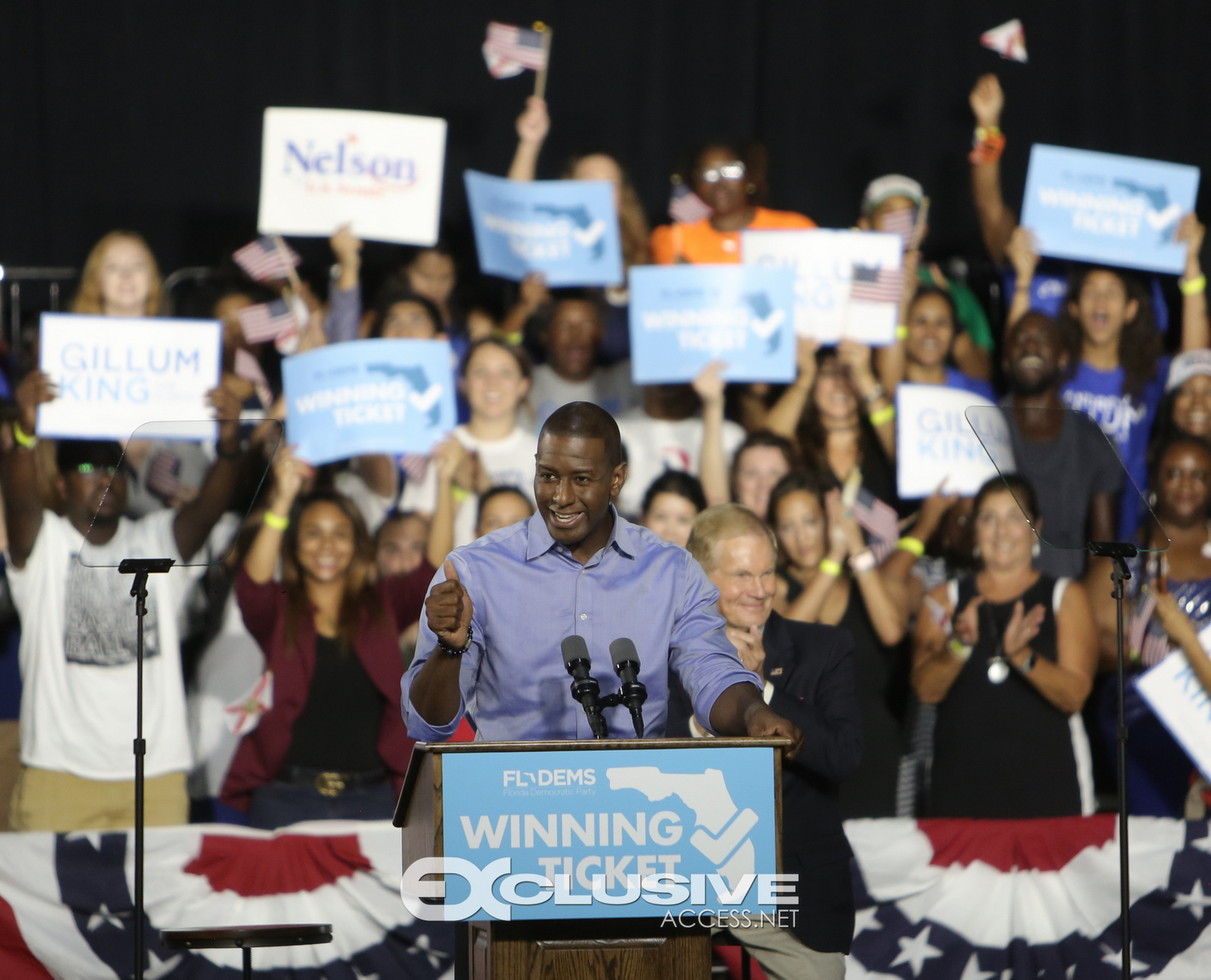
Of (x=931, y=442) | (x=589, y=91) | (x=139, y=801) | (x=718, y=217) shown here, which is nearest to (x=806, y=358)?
(x=931, y=442)

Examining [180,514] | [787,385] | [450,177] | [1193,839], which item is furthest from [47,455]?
[1193,839]

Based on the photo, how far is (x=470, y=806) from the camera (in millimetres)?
1932

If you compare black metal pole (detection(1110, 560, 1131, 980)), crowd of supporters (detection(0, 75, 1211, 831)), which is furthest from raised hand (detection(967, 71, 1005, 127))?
black metal pole (detection(1110, 560, 1131, 980))

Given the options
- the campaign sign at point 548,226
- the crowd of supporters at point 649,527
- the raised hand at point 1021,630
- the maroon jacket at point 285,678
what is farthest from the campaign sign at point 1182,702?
the campaign sign at point 548,226

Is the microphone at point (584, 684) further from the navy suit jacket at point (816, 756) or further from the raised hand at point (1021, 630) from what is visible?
the raised hand at point (1021, 630)

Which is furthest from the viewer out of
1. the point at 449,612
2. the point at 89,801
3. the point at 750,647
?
the point at 89,801

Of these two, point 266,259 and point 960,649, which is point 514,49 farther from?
point 960,649

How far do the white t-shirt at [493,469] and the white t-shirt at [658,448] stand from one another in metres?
0.36

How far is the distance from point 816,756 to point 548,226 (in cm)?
287

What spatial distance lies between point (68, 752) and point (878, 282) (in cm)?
316

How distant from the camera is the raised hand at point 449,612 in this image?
2.06 m

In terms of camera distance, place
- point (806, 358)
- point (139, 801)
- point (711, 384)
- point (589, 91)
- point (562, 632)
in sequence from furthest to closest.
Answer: point (589, 91)
point (806, 358)
point (711, 384)
point (139, 801)
point (562, 632)

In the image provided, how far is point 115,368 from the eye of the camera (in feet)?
15.6

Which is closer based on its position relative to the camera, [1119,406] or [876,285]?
[876,285]
